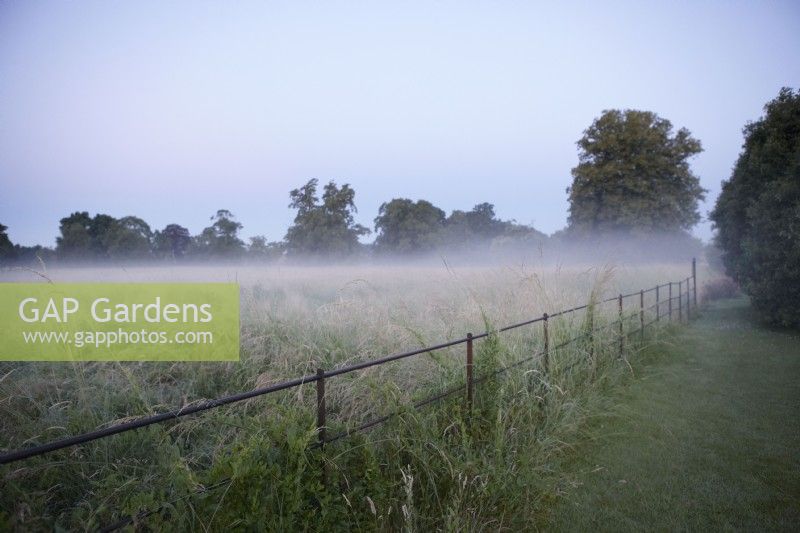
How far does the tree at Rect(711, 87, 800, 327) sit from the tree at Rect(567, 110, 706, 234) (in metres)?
15.9

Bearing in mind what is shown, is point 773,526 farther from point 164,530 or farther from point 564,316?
point 164,530

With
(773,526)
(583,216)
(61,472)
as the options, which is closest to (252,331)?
(61,472)

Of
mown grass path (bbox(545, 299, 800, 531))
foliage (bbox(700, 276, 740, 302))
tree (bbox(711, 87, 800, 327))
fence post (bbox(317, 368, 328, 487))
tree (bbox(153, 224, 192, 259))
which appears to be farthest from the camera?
tree (bbox(153, 224, 192, 259))

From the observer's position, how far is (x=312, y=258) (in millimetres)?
42219

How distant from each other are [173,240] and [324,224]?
13.8 m

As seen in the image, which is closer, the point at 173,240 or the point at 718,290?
the point at 718,290

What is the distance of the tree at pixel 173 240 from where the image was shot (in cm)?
3578

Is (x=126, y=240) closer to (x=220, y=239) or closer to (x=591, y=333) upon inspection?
(x=220, y=239)

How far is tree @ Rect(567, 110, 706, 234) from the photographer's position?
2822 cm

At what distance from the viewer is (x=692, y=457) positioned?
3.93 m

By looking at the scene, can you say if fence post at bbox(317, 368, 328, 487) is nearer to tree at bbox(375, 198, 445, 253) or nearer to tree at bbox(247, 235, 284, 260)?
A: tree at bbox(247, 235, 284, 260)

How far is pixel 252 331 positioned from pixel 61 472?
304cm

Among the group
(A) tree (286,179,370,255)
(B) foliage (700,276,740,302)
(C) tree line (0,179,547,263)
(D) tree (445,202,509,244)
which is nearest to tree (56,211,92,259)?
(C) tree line (0,179,547,263)

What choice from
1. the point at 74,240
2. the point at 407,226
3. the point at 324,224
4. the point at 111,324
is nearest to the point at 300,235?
the point at 324,224
